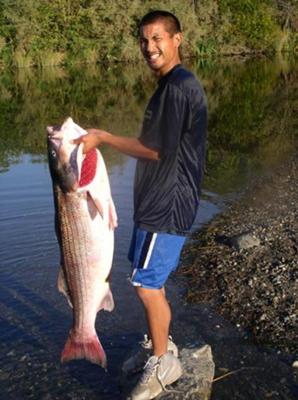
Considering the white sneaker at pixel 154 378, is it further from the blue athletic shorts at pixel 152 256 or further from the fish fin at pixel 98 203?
the fish fin at pixel 98 203

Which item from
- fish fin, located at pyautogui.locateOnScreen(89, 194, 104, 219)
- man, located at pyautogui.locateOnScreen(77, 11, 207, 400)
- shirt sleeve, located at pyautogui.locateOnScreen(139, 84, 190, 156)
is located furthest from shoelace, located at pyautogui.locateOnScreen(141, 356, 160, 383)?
shirt sleeve, located at pyautogui.locateOnScreen(139, 84, 190, 156)

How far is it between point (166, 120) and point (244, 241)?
14.3 ft

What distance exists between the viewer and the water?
220 inches

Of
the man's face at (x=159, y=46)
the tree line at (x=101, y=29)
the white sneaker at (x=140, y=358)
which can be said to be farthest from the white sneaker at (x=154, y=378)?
the tree line at (x=101, y=29)

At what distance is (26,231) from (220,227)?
3.10 m

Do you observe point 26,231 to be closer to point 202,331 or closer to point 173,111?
point 202,331

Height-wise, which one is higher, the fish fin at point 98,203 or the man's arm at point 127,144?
the man's arm at point 127,144

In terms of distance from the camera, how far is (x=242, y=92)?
27703 mm

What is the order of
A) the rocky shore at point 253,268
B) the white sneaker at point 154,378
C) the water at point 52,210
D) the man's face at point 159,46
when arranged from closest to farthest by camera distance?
1. the man's face at point 159,46
2. the white sneaker at point 154,378
3. the water at point 52,210
4. the rocky shore at point 253,268

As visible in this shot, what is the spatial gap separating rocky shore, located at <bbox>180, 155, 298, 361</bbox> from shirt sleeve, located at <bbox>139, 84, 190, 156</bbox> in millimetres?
2674

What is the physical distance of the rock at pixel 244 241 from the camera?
7992 mm

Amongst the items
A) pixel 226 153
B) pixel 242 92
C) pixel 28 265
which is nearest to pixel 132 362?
pixel 28 265

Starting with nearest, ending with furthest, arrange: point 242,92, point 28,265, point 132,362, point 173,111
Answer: point 173,111, point 132,362, point 28,265, point 242,92

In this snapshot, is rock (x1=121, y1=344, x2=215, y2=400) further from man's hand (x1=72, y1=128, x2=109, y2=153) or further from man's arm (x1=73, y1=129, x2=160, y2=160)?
man's hand (x1=72, y1=128, x2=109, y2=153)
